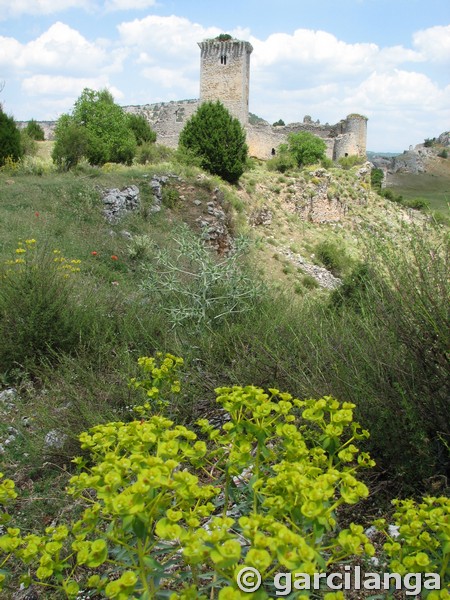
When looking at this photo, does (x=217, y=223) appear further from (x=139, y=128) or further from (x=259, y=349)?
(x=139, y=128)

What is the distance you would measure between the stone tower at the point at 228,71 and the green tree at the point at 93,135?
10790mm

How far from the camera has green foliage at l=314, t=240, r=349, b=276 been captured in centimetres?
1526

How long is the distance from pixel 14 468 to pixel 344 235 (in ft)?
55.0

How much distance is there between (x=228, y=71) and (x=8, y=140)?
58.7 feet

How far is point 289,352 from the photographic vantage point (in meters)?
3.48

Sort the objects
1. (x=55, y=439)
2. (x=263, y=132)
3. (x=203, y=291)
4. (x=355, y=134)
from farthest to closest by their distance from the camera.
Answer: (x=355, y=134), (x=263, y=132), (x=203, y=291), (x=55, y=439)

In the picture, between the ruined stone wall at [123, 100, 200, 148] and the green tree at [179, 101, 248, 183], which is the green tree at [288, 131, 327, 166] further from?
the green tree at [179, 101, 248, 183]

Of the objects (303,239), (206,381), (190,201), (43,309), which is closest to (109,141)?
(190,201)

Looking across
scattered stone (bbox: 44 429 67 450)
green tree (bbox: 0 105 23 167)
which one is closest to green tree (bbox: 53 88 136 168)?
green tree (bbox: 0 105 23 167)

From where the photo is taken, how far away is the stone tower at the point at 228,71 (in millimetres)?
28672

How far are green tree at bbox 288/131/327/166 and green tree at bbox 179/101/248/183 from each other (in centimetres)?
1026

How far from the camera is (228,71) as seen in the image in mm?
28969

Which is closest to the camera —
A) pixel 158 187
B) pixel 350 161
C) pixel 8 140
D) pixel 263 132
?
pixel 158 187

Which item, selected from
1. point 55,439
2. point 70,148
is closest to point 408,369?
point 55,439
